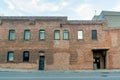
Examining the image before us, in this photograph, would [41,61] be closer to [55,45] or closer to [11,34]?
[55,45]

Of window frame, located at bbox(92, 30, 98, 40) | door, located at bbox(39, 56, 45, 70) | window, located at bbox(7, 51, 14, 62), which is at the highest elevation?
window frame, located at bbox(92, 30, 98, 40)

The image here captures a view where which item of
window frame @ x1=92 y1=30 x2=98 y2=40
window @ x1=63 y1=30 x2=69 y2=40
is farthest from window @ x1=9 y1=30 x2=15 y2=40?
window frame @ x1=92 y1=30 x2=98 y2=40

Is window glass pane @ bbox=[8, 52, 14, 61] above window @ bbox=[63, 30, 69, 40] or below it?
below

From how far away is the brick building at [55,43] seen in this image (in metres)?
38.0

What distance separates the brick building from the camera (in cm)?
3800

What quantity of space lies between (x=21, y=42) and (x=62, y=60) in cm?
725

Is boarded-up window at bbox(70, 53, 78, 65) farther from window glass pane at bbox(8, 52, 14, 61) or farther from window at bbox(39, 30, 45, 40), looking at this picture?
window glass pane at bbox(8, 52, 14, 61)

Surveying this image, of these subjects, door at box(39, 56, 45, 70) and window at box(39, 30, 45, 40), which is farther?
window at box(39, 30, 45, 40)

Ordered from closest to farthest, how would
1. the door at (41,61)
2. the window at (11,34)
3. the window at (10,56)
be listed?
1. the door at (41,61)
2. the window at (10,56)
3. the window at (11,34)

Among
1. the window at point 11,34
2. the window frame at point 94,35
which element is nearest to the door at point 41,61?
the window at point 11,34

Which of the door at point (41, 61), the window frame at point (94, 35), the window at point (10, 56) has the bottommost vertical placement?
the door at point (41, 61)

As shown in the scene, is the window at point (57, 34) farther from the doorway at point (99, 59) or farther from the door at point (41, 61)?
the doorway at point (99, 59)

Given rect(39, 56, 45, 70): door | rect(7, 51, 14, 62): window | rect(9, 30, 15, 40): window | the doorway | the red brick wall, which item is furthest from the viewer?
the doorway

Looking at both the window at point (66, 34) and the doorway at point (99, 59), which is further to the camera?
the doorway at point (99, 59)
